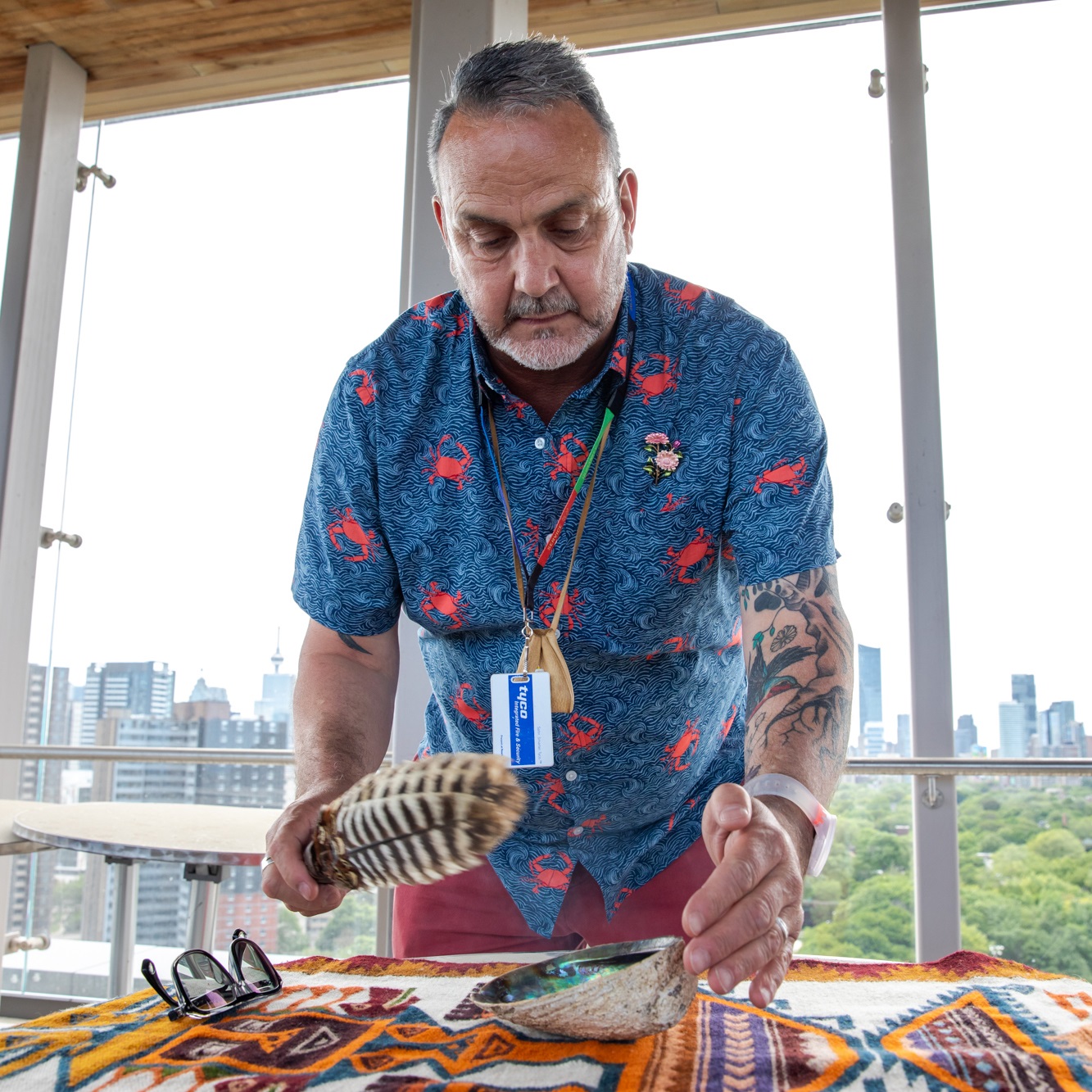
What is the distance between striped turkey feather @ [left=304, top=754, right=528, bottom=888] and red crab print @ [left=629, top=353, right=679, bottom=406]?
30.0 inches

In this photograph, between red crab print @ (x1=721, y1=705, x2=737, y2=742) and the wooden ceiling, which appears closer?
red crab print @ (x1=721, y1=705, x2=737, y2=742)

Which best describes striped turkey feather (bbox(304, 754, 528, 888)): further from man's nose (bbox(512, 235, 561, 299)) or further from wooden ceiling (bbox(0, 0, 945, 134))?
wooden ceiling (bbox(0, 0, 945, 134))

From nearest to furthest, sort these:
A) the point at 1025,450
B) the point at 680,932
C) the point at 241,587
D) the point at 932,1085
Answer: the point at 932,1085, the point at 680,932, the point at 1025,450, the point at 241,587

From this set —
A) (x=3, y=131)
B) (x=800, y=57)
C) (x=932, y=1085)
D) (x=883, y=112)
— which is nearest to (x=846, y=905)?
(x=932, y=1085)

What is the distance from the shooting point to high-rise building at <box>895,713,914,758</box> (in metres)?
2.56

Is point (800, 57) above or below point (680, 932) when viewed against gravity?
above

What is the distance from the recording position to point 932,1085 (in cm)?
77

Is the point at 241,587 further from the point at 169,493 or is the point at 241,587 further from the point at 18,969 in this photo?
the point at 18,969

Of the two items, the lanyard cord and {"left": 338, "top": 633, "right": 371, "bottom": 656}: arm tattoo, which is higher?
the lanyard cord

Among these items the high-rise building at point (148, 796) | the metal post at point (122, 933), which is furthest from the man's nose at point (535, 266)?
the high-rise building at point (148, 796)

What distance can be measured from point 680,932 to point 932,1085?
70 centimetres

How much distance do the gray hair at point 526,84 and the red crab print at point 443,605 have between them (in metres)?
0.66

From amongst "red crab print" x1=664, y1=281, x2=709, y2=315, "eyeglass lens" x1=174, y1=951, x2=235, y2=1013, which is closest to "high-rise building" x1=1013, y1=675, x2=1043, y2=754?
"red crab print" x1=664, y1=281, x2=709, y2=315

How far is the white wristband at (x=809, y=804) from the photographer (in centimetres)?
104
